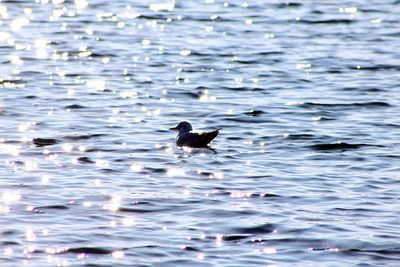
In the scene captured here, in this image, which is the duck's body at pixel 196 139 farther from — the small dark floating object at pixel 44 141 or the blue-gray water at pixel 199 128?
the small dark floating object at pixel 44 141

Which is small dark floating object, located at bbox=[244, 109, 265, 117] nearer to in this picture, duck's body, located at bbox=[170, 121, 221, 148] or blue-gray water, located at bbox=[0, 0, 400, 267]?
blue-gray water, located at bbox=[0, 0, 400, 267]

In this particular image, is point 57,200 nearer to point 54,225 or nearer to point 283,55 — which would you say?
point 54,225

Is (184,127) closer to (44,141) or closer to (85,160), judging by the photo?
(44,141)

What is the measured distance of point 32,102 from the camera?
23547mm

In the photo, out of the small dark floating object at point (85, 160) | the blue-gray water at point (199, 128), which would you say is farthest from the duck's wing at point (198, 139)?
the small dark floating object at point (85, 160)

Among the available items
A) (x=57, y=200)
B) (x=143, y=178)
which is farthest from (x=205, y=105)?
(x=57, y=200)

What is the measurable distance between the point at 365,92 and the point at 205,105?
3650 mm

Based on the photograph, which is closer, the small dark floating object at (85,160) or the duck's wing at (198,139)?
the small dark floating object at (85,160)

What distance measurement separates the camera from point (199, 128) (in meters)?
21.8

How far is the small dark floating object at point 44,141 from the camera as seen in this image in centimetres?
1959

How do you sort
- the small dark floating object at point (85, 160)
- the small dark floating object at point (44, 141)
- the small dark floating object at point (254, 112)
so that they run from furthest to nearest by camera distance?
1. the small dark floating object at point (254, 112)
2. the small dark floating object at point (44, 141)
3. the small dark floating object at point (85, 160)

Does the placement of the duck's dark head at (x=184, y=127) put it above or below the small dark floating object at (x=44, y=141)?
below

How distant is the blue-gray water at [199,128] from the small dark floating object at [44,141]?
32 millimetres

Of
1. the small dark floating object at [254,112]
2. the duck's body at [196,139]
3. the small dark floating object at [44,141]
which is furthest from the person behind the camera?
the small dark floating object at [254,112]
